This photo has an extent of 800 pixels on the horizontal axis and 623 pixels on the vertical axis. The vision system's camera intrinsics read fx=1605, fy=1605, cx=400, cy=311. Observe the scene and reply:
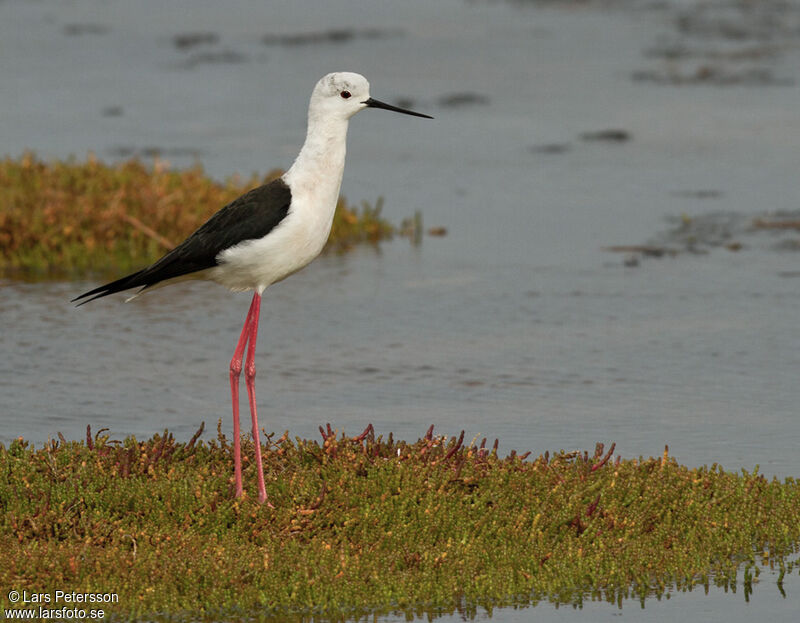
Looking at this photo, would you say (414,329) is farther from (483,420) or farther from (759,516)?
(759,516)

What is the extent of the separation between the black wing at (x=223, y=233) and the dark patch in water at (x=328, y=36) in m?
20.8

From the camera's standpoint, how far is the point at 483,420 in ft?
33.4

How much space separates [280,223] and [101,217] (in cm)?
703

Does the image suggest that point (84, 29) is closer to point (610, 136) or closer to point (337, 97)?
point (610, 136)

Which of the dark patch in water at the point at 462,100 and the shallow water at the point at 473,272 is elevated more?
the dark patch in water at the point at 462,100

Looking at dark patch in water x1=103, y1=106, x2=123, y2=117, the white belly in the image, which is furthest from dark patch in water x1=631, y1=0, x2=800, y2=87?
the white belly

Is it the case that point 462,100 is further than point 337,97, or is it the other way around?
point 462,100

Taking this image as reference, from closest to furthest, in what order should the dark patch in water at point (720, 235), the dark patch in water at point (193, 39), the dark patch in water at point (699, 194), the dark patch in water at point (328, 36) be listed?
the dark patch in water at point (720, 235) < the dark patch in water at point (699, 194) < the dark patch in water at point (328, 36) < the dark patch in water at point (193, 39)

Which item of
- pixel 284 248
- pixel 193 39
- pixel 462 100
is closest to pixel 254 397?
pixel 284 248

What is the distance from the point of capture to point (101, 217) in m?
14.8

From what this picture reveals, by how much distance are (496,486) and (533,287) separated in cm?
586

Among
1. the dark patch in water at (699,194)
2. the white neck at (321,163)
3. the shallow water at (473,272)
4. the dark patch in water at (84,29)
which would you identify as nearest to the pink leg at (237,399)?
the white neck at (321,163)

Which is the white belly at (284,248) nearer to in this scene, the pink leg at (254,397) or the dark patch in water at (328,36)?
the pink leg at (254,397)

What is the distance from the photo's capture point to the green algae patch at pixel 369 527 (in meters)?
7.21
